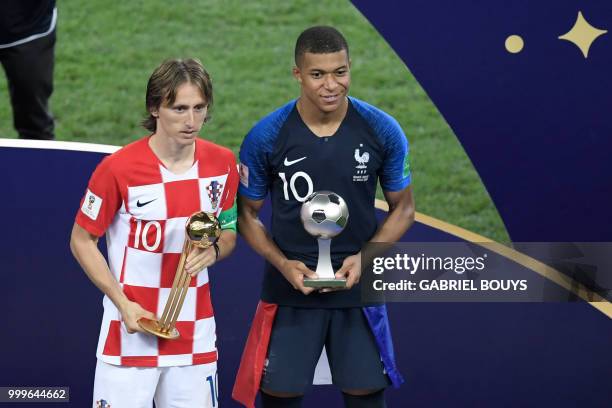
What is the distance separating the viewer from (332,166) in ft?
15.8

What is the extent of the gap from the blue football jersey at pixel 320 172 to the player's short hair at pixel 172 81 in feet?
1.12

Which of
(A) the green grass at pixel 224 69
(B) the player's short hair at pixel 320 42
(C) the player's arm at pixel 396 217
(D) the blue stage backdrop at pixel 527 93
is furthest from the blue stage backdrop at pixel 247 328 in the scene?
(A) the green grass at pixel 224 69

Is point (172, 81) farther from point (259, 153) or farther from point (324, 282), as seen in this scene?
point (324, 282)

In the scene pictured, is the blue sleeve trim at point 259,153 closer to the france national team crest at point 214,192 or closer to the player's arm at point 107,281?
→ the france national team crest at point 214,192

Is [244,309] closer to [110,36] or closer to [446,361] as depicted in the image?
[446,361]

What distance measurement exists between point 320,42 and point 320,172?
45cm

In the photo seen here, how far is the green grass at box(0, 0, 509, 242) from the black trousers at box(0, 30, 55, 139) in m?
0.73

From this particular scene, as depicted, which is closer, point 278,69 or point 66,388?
point 66,388

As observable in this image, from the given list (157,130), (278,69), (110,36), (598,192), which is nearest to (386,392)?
(598,192)

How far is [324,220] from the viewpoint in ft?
15.0

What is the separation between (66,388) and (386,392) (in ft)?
4.36

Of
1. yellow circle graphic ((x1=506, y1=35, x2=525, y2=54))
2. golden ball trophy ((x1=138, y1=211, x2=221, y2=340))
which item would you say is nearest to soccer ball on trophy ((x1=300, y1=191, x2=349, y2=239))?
golden ball trophy ((x1=138, y1=211, x2=221, y2=340))

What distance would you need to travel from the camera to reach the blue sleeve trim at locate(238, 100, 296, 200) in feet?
15.9

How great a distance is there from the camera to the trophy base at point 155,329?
4.56 metres
